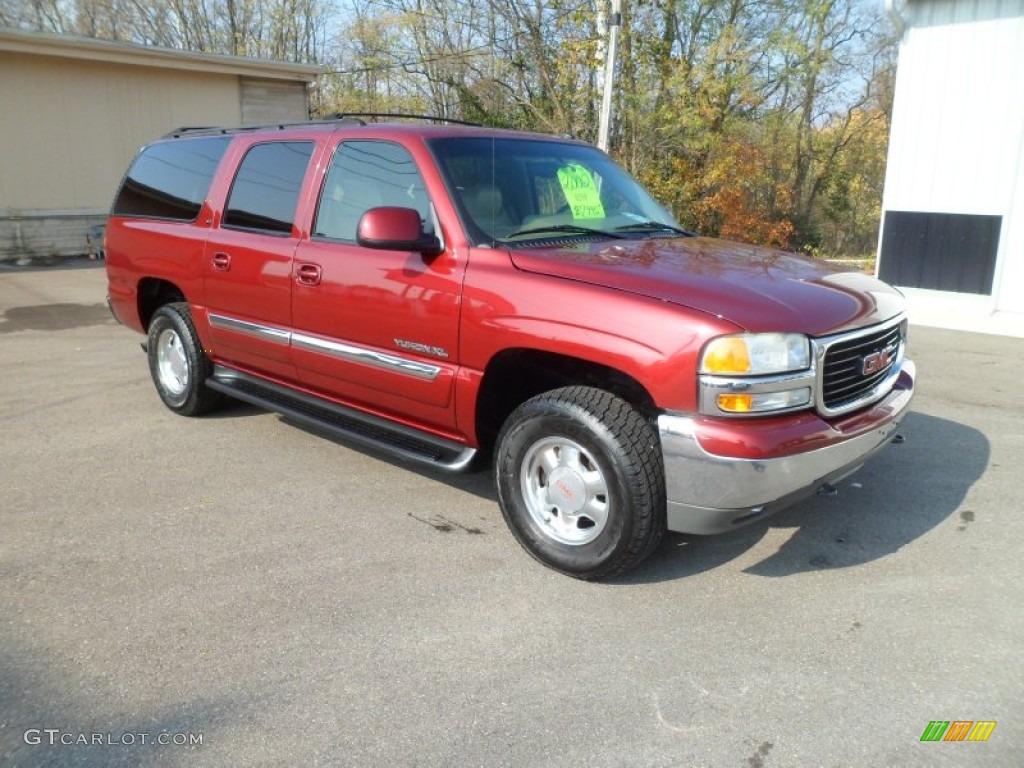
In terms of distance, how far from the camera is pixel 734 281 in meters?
3.45

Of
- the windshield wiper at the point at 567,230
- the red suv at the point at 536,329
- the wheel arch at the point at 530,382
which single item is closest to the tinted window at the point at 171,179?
the red suv at the point at 536,329

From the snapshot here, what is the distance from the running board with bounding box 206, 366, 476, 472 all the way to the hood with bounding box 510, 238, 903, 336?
3.28 ft

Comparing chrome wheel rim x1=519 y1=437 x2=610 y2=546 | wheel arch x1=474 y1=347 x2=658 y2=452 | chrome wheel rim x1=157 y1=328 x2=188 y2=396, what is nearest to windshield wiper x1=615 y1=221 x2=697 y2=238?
wheel arch x1=474 y1=347 x2=658 y2=452

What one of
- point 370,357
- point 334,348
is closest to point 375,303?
point 370,357

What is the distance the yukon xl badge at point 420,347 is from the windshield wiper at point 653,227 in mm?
1186

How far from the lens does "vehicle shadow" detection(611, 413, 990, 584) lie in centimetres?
371

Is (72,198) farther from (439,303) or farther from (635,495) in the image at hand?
(635,495)

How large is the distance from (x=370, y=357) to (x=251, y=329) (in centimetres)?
111

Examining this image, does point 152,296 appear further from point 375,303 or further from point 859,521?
point 859,521

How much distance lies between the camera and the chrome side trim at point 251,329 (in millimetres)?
4680

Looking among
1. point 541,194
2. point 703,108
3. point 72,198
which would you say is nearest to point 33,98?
point 72,198

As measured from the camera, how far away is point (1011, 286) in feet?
30.9

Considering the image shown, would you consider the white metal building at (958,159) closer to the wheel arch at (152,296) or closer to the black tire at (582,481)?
the black tire at (582,481)

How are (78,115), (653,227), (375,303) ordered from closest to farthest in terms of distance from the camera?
(375,303), (653,227), (78,115)
